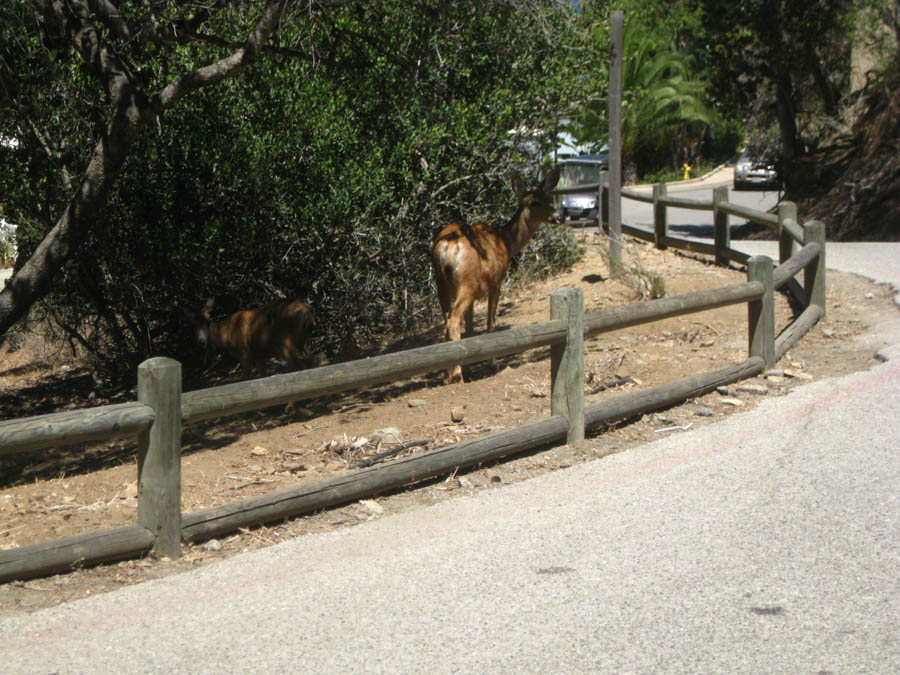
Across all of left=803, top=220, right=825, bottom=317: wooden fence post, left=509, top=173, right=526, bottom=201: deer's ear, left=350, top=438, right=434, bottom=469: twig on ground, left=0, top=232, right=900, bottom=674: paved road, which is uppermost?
left=509, top=173, right=526, bottom=201: deer's ear

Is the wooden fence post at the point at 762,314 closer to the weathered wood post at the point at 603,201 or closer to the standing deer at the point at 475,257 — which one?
the standing deer at the point at 475,257

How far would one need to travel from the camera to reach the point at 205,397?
5.62m

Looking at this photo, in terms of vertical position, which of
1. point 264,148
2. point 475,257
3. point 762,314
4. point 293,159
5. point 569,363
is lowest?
point 762,314

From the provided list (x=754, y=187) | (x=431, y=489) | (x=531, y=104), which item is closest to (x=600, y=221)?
(x=531, y=104)

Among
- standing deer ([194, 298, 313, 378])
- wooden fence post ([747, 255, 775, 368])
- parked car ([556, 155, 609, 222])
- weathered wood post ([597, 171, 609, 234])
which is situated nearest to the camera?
wooden fence post ([747, 255, 775, 368])

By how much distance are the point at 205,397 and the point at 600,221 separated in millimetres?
13730

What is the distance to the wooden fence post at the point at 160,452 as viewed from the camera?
5.35 metres

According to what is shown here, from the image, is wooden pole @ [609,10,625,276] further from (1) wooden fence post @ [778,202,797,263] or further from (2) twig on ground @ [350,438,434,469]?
(2) twig on ground @ [350,438,434,469]

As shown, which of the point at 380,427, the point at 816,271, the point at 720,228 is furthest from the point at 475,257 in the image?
the point at 720,228

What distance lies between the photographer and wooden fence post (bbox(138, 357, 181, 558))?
5348 mm

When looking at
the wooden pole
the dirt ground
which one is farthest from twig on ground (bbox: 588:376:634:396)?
the wooden pole

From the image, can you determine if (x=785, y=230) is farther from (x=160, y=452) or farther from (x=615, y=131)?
(x=160, y=452)

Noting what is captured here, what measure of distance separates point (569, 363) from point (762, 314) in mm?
2756

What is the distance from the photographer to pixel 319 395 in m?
6.11
